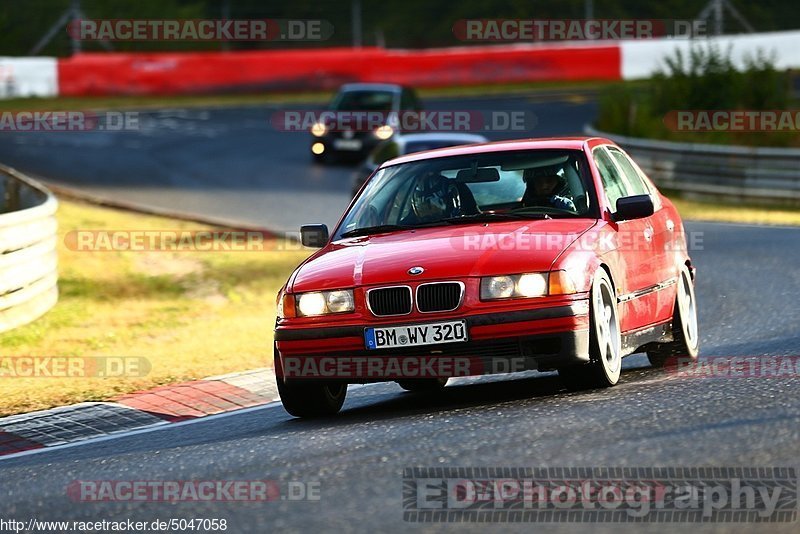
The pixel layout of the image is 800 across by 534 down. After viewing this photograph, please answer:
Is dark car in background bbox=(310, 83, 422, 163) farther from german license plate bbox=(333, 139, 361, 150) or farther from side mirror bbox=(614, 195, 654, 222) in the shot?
side mirror bbox=(614, 195, 654, 222)

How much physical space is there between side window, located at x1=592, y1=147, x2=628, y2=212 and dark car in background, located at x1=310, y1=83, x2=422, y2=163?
2138cm

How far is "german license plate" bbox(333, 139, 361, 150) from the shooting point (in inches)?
1235

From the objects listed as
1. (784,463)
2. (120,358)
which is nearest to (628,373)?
(784,463)

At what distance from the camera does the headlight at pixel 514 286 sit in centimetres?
823

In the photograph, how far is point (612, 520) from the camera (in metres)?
5.60

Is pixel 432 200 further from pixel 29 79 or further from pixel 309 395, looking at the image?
pixel 29 79

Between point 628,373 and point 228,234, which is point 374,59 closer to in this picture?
point 228,234

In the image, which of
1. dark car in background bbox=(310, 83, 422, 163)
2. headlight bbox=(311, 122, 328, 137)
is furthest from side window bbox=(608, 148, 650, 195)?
headlight bbox=(311, 122, 328, 137)

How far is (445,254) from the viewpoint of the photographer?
8.47 m

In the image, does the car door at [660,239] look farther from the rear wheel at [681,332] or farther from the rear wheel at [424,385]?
the rear wheel at [424,385]

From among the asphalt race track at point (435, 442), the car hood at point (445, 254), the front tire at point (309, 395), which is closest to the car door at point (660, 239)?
the asphalt race track at point (435, 442)

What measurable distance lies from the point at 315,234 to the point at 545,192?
1.46m

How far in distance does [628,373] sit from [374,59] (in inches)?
1447

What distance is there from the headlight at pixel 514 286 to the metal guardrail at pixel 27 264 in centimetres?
646
